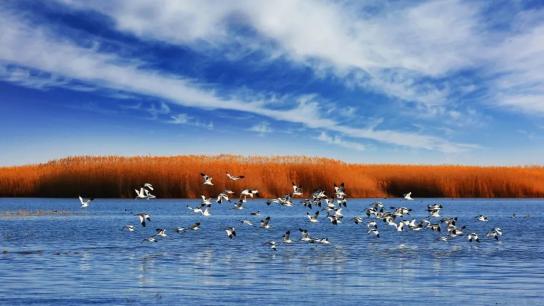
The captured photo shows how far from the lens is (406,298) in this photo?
674 inches

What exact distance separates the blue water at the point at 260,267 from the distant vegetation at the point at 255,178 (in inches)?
1018

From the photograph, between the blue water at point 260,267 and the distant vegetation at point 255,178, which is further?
the distant vegetation at point 255,178

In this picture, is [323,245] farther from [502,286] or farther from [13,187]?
[13,187]

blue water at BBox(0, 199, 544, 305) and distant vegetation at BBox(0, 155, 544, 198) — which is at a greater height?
distant vegetation at BBox(0, 155, 544, 198)

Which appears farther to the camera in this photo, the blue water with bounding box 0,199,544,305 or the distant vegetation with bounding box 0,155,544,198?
the distant vegetation with bounding box 0,155,544,198

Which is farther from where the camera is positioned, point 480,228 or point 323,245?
point 480,228

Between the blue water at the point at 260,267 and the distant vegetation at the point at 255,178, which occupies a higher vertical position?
the distant vegetation at the point at 255,178

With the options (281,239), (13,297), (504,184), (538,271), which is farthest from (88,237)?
(504,184)

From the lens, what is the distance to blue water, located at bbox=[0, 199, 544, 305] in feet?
56.9

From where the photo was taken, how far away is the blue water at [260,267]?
17328mm

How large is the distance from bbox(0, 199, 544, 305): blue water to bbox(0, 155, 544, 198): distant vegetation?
25.9 m

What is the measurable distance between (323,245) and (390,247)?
2.42 meters

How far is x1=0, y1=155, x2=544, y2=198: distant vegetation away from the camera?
212 feet

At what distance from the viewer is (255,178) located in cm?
6450
